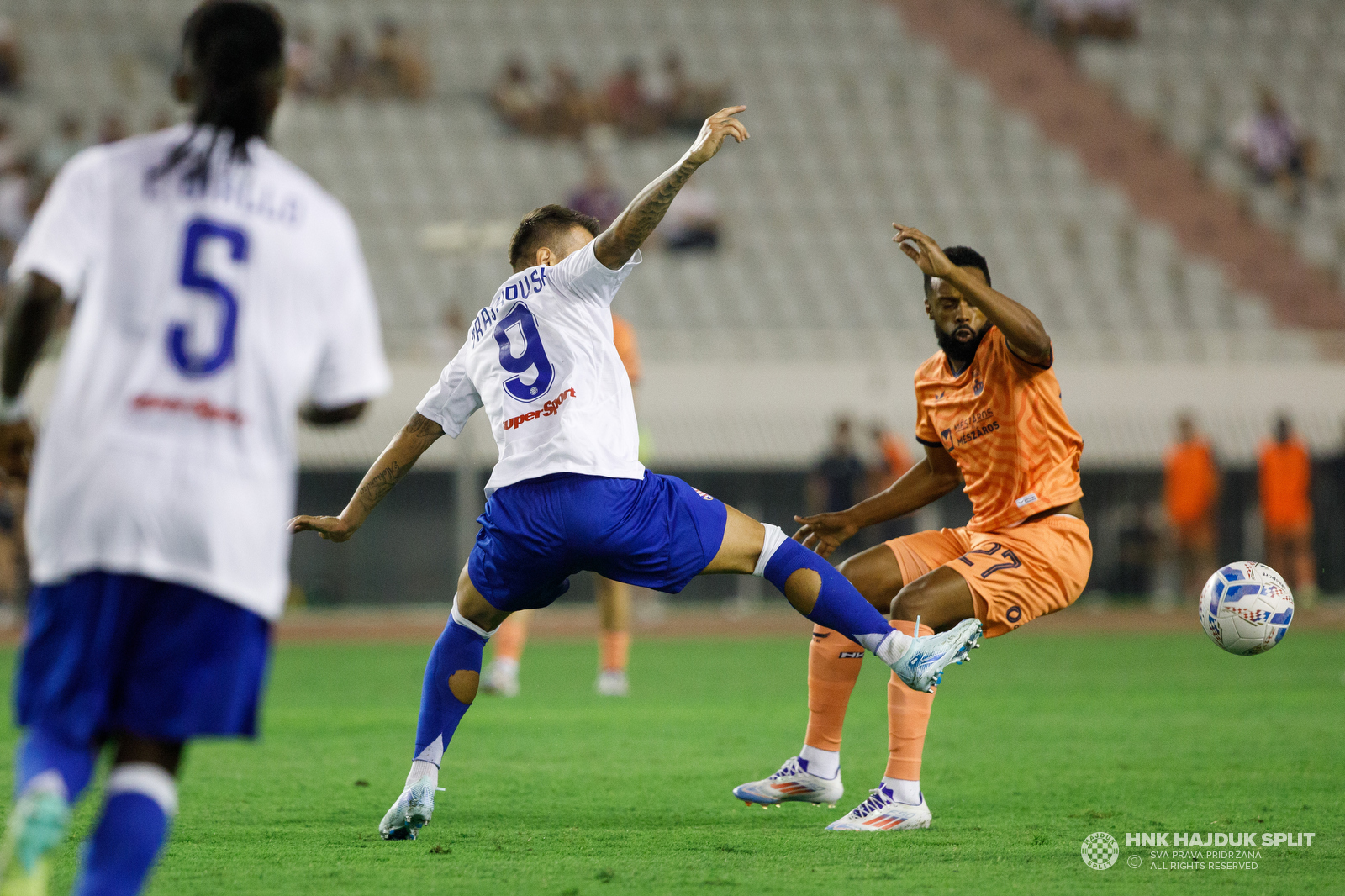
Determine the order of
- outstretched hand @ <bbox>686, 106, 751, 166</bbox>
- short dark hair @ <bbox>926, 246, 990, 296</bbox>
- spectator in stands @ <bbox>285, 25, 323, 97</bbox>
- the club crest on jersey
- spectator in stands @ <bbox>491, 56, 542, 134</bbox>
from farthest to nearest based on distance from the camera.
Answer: spectator in stands @ <bbox>491, 56, 542, 134</bbox>
spectator in stands @ <bbox>285, 25, 323, 97</bbox>
short dark hair @ <bbox>926, 246, 990, 296</bbox>
the club crest on jersey
outstretched hand @ <bbox>686, 106, 751, 166</bbox>

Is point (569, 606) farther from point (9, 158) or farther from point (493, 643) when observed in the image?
point (9, 158)

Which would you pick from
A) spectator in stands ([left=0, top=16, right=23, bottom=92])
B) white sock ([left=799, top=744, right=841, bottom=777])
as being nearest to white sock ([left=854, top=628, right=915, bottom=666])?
white sock ([left=799, top=744, right=841, bottom=777])

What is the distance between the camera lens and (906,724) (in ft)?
17.8

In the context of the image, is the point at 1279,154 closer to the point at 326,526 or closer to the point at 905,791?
the point at 905,791

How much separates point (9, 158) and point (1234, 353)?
1670cm

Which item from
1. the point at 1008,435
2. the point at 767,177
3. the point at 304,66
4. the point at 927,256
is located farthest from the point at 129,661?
the point at 304,66

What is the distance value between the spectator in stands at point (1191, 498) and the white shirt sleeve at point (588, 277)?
1507cm

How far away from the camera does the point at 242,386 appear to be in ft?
10.00

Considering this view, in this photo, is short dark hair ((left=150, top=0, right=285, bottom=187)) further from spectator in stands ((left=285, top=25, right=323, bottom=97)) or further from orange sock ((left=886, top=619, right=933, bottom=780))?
spectator in stands ((left=285, top=25, right=323, bottom=97))

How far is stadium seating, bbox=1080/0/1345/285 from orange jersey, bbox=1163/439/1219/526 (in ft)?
20.2

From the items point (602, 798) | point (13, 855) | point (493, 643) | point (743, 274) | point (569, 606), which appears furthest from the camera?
point (743, 274)

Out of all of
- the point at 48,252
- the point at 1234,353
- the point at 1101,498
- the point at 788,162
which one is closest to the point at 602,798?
the point at 48,252

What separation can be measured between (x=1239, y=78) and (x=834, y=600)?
23.7 m

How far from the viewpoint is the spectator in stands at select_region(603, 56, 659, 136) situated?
23.5 metres
